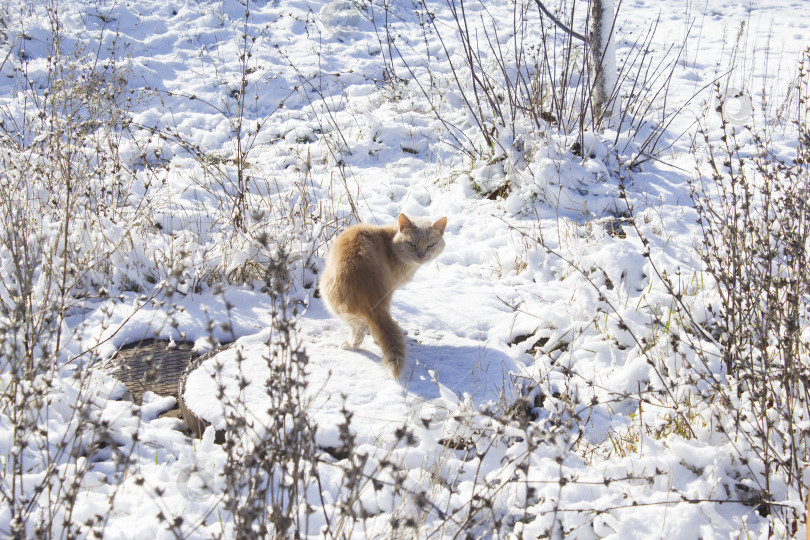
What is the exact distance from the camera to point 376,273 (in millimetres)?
3670

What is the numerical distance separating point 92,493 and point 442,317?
94.6 inches

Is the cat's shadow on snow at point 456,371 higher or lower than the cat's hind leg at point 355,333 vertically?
lower

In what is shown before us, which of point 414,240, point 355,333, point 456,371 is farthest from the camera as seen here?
point 414,240

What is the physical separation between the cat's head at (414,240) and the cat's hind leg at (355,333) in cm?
63

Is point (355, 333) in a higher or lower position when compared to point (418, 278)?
higher

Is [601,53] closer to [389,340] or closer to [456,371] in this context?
[456,371]

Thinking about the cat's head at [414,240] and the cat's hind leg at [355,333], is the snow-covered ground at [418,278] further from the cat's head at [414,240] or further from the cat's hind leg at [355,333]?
the cat's head at [414,240]

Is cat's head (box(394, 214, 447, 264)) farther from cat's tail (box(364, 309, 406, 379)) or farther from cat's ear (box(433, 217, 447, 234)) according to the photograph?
cat's tail (box(364, 309, 406, 379))

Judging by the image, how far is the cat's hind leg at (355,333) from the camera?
145 inches

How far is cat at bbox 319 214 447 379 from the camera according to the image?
348 centimetres

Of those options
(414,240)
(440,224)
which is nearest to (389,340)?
(414,240)

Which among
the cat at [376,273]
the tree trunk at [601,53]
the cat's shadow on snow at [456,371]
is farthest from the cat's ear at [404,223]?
the tree trunk at [601,53]

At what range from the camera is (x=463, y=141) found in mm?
6812

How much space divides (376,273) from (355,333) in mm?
399
